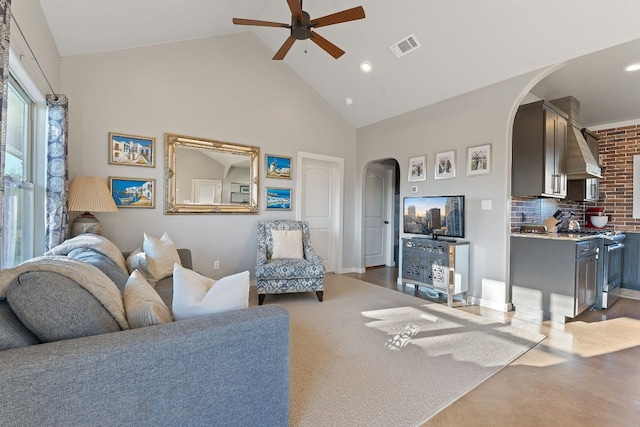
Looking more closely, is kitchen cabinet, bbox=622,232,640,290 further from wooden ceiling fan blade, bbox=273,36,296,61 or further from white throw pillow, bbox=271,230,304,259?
wooden ceiling fan blade, bbox=273,36,296,61

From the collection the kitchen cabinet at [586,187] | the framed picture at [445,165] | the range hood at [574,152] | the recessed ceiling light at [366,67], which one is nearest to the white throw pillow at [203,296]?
the framed picture at [445,165]

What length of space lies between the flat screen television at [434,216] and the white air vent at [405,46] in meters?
1.86

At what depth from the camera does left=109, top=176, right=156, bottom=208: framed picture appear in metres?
3.56

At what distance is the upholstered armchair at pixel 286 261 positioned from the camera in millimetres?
3600

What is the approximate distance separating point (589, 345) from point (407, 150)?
10.2ft

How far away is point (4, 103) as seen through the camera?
1.34 m

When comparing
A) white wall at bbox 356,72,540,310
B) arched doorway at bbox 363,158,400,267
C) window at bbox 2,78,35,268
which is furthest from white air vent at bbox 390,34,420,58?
window at bbox 2,78,35,268

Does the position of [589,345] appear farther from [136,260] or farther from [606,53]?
[136,260]

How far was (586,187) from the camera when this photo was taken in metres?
4.55

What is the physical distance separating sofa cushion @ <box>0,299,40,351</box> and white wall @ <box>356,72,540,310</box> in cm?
401

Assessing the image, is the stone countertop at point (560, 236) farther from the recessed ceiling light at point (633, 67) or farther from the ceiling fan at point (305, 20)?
the ceiling fan at point (305, 20)

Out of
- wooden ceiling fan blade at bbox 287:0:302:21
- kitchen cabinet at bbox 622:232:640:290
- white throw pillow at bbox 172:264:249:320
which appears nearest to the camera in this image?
white throw pillow at bbox 172:264:249:320

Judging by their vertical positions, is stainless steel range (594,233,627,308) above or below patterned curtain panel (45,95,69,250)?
Answer: below

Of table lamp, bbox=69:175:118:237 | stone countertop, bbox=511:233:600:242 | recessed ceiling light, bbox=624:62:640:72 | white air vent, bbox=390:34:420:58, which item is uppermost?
white air vent, bbox=390:34:420:58
